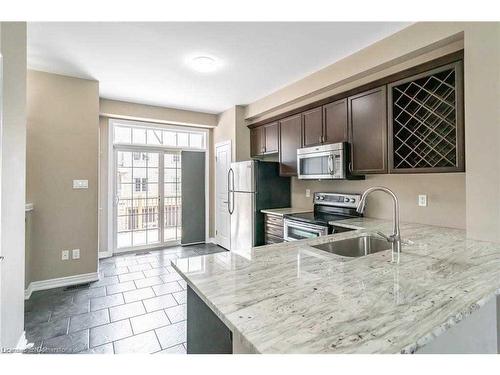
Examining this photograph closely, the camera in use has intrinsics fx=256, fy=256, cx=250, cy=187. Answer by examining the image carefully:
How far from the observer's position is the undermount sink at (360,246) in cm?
180

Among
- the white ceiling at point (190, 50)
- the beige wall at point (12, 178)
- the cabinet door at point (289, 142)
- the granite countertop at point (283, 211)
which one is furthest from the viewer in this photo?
the cabinet door at point (289, 142)

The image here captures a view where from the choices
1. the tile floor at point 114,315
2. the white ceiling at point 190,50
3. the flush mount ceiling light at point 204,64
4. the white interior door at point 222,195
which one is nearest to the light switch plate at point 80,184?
the tile floor at point 114,315

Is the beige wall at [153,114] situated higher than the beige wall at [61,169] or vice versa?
the beige wall at [153,114]

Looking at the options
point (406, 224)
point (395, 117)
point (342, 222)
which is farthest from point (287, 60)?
point (406, 224)

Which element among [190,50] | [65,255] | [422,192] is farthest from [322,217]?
[65,255]

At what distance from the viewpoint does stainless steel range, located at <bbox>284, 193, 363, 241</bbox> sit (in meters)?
2.88

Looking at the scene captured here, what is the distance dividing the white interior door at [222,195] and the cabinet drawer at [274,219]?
1092 millimetres

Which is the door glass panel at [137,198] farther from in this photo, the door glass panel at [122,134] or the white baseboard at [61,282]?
the white baseboard at [61,282]

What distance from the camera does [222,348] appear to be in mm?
1365

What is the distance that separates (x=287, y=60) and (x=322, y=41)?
50cm

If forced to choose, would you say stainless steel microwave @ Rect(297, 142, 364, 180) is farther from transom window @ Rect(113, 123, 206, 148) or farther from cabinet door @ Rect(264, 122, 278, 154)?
transom window @ Rect(113, 123, 206, 148)

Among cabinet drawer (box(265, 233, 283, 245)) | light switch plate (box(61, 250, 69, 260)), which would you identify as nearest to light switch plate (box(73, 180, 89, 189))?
light switch plate (box(61, 250, 69, 260))

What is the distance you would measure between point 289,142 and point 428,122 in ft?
6.11

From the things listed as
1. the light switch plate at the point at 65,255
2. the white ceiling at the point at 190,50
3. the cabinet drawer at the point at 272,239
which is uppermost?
the white ceiling at the point at 190,50
